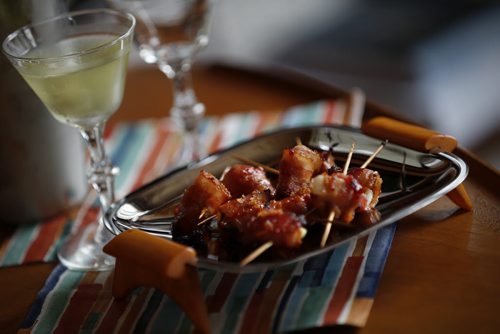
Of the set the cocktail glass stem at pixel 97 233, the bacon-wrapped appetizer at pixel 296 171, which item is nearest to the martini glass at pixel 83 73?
the cocktail glass stem at pixel 97 233

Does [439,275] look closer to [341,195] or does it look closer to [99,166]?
[341,195]

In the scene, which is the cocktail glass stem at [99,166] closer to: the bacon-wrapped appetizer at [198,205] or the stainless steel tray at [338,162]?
the stainless steel tray at [338,162]

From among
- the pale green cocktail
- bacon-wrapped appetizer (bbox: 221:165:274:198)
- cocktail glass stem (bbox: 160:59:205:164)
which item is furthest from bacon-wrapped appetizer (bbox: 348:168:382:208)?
cocktail glass stem (bbox: 160:59:205:164)

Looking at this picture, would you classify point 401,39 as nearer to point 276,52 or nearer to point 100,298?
point 276,52

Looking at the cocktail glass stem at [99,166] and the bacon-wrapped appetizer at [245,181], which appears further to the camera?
the cocktail glass stem at [99,166]

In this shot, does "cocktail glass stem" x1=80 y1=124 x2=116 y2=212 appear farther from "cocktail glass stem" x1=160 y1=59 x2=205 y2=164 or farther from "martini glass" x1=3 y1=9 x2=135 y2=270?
"cocktail glass stem" x1=160 y1=59 x2=205 y2=164

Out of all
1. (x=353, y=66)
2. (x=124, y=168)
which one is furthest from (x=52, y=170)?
(x=353, y=66)
